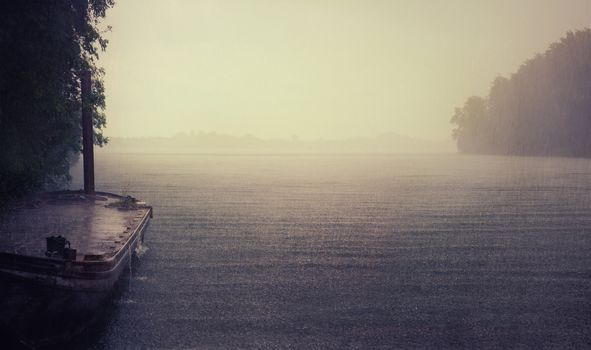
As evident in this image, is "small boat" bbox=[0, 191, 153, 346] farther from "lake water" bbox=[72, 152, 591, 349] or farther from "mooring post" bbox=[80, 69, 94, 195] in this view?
"mooring post" bbox=[80, 69, 94, 195]

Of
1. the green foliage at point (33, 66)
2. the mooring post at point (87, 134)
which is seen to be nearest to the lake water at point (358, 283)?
the mooring post at point (87, 134)

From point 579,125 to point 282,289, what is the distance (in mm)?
118252

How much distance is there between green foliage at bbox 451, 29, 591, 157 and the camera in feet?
356

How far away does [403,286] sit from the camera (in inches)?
494

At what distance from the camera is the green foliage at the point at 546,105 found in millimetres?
108438

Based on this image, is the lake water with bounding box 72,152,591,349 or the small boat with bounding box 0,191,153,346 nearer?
the small boat with bounding box 0,191,153,346

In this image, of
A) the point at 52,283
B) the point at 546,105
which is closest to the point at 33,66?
the point at 52,283

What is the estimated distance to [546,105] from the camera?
11569 cm

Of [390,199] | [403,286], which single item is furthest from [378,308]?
[390,199]

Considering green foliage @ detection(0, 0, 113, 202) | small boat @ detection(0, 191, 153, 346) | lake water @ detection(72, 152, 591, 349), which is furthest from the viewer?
green foliage @ detection(0, 0, 113, 202)

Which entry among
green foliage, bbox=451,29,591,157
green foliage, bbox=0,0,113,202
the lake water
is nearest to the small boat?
the lake water

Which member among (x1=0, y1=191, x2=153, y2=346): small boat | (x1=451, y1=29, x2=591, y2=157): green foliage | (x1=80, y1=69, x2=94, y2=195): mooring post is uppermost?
(x1=451, y1=29, x2=591, y2=157): green foliage

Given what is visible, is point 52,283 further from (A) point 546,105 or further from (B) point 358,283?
(A) point 546,105

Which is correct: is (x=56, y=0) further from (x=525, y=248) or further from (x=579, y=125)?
(x=579, y=125)
